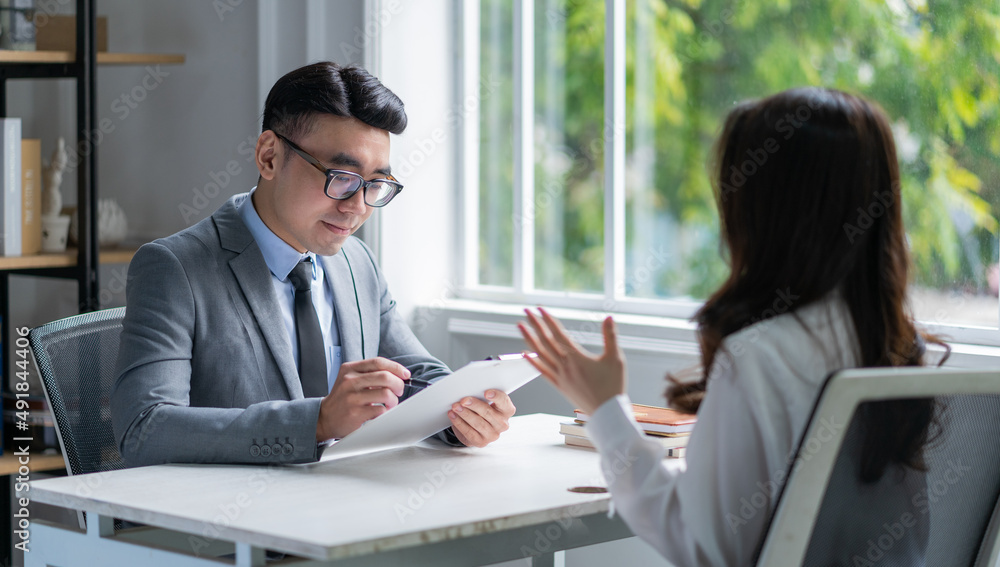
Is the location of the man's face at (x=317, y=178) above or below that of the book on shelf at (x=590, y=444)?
above

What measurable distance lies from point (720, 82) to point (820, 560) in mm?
1839

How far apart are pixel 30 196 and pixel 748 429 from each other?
2.21 meters

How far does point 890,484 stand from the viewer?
107cm

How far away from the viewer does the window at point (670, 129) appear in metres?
2.27

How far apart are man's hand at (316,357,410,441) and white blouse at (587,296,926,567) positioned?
52 centimetres

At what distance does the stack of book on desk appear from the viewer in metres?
1.78

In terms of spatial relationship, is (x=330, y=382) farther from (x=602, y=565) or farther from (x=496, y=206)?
(x=496, y=206)

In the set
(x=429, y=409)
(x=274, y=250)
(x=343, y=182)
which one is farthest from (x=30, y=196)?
(x=429, y=409)

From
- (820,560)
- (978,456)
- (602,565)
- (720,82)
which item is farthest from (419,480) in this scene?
(720,82)

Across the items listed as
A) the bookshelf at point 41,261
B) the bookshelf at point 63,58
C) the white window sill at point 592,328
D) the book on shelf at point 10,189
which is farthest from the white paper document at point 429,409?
the bookshelf at point 63,58

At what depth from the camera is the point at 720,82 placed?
272 centimetres

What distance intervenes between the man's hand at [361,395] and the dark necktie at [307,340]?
0.33 meters

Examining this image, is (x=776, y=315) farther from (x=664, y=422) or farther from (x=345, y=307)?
(x=345, y=307)

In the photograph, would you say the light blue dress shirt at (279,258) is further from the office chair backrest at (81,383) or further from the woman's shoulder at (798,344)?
the woman's shoulder at (798,344)
